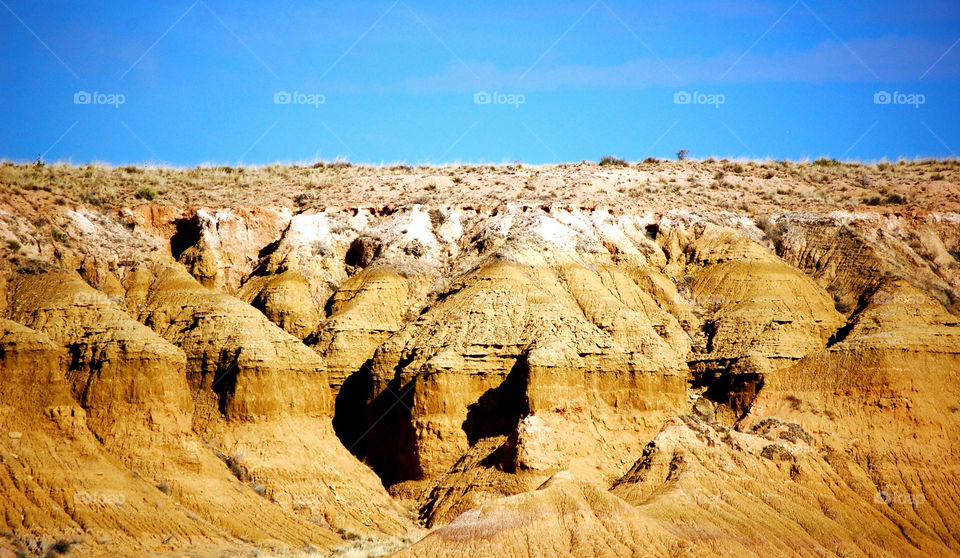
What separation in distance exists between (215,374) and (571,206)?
2119cm

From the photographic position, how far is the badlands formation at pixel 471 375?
1721 inches

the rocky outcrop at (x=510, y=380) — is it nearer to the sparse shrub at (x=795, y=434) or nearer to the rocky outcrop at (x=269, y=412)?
the rocky outcrop at (x=269, y=412)

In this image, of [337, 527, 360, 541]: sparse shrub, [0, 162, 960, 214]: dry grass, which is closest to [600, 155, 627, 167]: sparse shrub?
[0, 162, 960, 214]: dry grass

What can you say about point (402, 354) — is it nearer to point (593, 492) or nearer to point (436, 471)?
point (436, 471)

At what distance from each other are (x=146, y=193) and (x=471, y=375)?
23.9 m

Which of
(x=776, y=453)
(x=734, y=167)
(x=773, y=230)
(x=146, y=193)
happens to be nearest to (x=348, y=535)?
(x=776, y=453)

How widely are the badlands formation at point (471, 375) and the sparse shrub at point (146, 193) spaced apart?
0.16 metres

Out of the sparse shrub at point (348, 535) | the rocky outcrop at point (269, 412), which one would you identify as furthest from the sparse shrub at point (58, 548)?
the sparse shrub at point (348, 535)

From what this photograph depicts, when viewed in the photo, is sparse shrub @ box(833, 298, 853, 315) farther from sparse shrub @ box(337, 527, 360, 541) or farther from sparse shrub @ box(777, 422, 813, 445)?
sparse shrub @ box(337, 527, 360, 541)

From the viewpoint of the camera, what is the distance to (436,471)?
2015 inches

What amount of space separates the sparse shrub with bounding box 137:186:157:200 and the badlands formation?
158 mm

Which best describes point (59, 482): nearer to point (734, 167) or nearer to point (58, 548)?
point (58, 548)

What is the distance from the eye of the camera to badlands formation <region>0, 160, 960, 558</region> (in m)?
43.7

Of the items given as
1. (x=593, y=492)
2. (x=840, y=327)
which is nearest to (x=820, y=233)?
(x=840, y=327)
